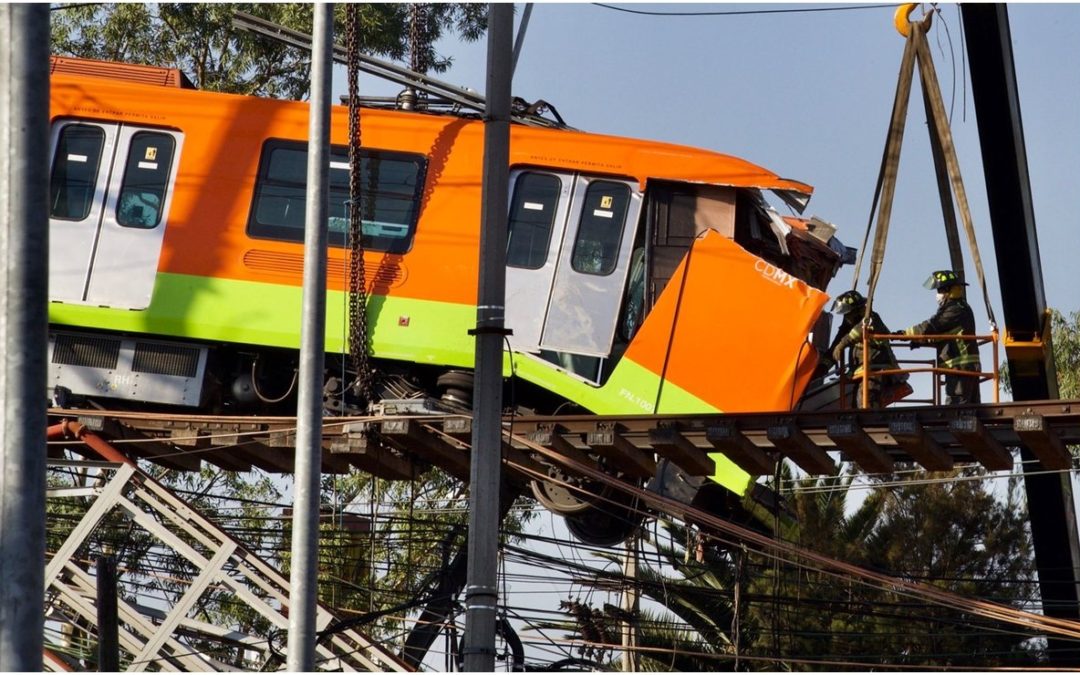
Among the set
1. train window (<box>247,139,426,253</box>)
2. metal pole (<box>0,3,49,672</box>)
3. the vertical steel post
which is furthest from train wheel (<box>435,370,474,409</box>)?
metal pole (<box>0,3,49,672</box>)

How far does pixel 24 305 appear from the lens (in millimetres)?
5895

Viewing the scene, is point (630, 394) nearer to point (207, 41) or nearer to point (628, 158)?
point (628, 158)

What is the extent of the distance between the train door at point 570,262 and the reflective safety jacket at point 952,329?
291 centimetres

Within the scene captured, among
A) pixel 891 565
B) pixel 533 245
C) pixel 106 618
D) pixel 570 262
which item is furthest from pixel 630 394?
pixel 891 565

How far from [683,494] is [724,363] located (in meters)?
1.78

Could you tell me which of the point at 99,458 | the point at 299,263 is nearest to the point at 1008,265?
the point at 299,263

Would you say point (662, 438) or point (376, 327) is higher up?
point (376, 327)

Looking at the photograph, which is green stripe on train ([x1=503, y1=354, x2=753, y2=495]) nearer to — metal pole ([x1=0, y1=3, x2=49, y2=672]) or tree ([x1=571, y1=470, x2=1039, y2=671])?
tree ([x1=571, y1=470, x2=1039, y2=671])

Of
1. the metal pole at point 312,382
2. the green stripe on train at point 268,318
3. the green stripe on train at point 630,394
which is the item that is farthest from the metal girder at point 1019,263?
the metal pole at point 312,382

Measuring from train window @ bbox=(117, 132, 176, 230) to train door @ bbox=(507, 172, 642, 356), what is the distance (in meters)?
3.73

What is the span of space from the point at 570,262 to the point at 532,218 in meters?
0.62

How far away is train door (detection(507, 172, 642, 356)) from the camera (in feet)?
51.8

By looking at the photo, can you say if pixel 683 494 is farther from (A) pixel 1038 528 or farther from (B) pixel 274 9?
(B) pixel 274 9

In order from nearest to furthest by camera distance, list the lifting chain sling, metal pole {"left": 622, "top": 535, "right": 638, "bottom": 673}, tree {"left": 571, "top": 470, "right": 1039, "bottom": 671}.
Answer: the lifting chain sling < metal pole {"left": 622, "top": 535, "right": 638, "bottom": 673} < tree {"left": 571, "top": 470, "right": 1039, "bottom": 671}
